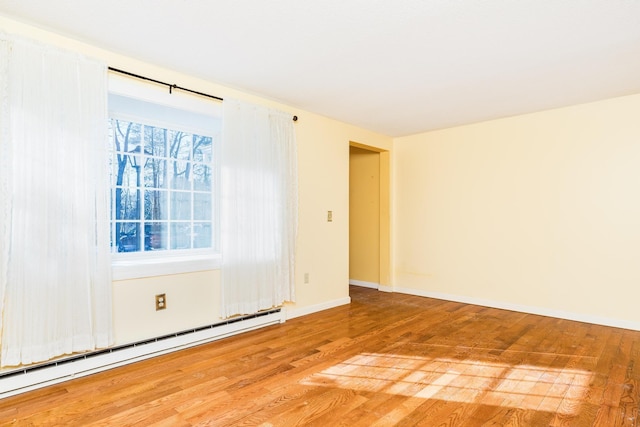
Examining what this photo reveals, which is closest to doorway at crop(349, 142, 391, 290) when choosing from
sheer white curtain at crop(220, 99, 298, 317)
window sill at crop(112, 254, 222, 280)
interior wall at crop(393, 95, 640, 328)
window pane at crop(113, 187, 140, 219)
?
interior wall at crop(393, 95, 640, 328)

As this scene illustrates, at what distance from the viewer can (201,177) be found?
3.49 meters

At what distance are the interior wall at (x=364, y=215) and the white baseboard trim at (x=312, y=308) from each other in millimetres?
1204

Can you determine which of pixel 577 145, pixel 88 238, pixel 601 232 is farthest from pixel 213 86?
pixel 601 232

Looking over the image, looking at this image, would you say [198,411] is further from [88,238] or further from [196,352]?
[88,238]

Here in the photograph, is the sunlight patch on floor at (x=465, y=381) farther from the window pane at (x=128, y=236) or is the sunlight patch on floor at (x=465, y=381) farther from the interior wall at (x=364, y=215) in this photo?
Result: the interior wall at (x=364, y=215)

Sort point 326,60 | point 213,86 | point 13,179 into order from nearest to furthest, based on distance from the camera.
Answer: point 13,179
point 326,60
point 213,86

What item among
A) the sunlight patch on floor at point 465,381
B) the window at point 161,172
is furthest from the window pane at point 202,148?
the sunlight patch on floor at point 465,381

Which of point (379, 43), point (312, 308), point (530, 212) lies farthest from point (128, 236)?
point (530, 212)

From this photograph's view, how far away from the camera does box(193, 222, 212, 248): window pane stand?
11.3 feet

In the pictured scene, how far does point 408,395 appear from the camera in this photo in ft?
7.26

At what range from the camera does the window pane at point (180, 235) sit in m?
3.28

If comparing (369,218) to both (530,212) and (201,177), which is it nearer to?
(530,212)

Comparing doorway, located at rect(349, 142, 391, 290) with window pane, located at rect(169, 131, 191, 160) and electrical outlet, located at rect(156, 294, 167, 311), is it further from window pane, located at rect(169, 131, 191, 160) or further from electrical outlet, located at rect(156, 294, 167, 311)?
electrical outlet, located at rect(156, 294, 167, 311)

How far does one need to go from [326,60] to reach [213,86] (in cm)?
115
